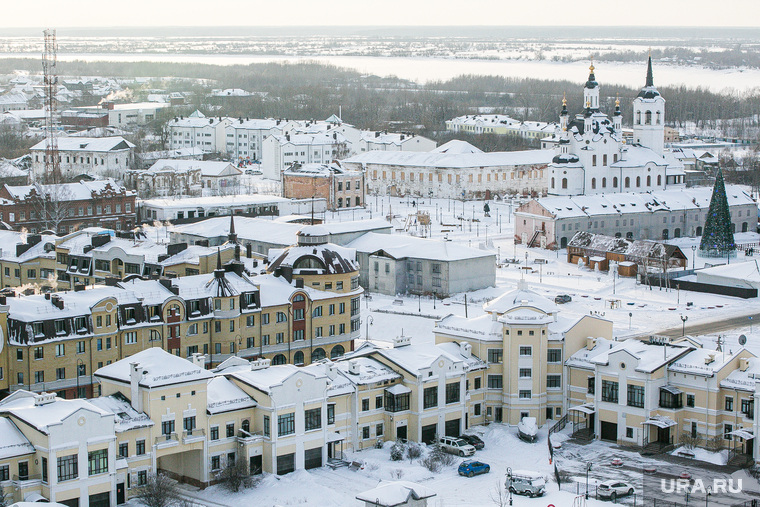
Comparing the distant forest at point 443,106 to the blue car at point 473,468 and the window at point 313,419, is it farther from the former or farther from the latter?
the blue car at point 473,468

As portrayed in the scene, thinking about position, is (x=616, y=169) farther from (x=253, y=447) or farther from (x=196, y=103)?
(x=196, y=103)

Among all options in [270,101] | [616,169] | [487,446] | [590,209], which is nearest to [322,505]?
[487,446]

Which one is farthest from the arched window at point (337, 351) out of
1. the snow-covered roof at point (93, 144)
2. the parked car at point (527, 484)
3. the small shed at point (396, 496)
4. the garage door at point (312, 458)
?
the snow-covered roof at point (93, 144)

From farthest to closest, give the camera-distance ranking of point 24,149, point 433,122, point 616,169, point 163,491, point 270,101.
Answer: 1. point 270,101
2. point 433,122
3. point 24,149
4. point 616,169
5. point 163,491

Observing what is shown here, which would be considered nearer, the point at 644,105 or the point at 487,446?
the point at 487,446

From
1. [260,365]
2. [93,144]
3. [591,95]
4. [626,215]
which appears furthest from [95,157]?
[260,365]
